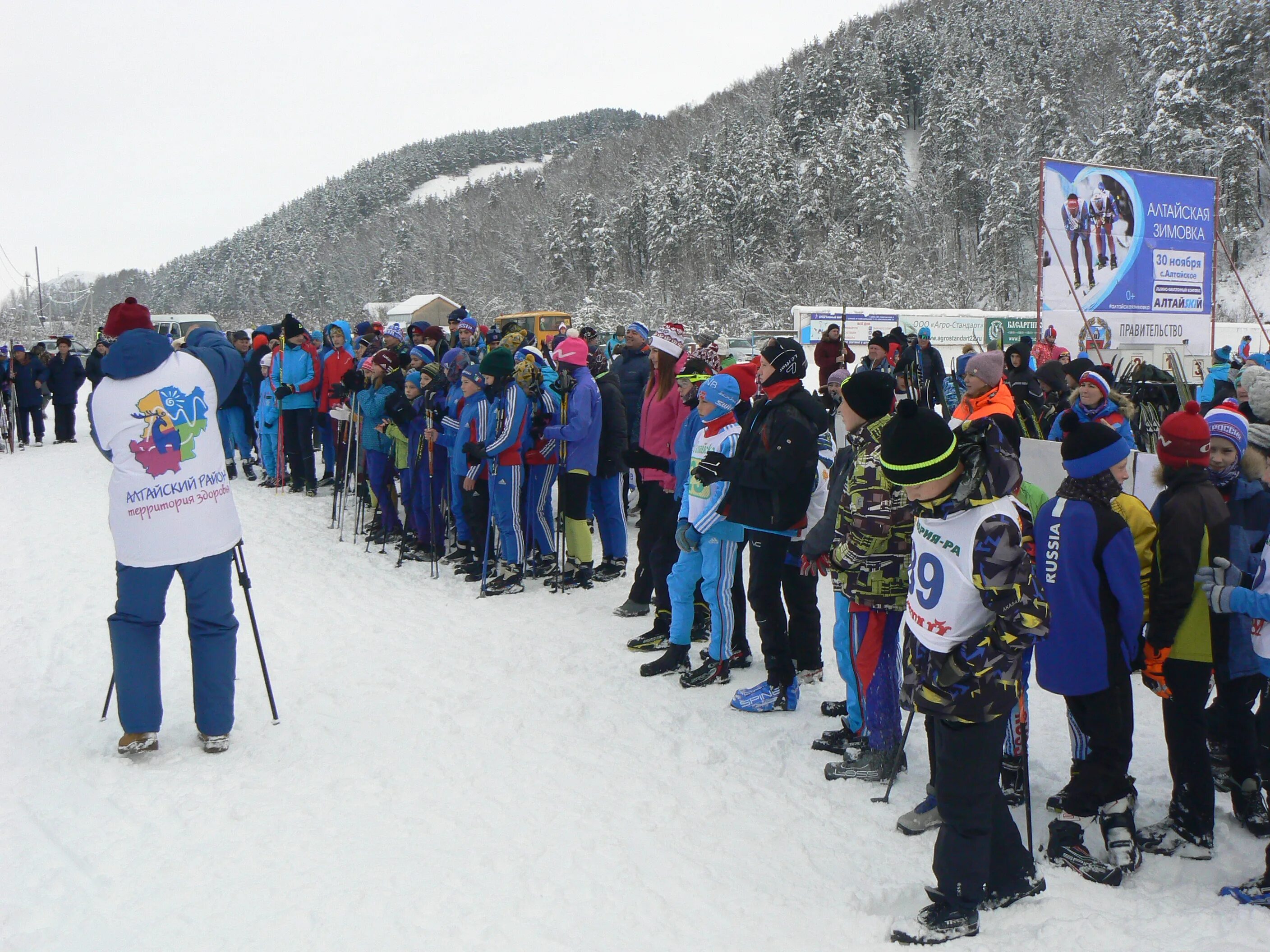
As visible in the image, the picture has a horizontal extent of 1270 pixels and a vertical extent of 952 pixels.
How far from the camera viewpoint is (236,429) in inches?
528

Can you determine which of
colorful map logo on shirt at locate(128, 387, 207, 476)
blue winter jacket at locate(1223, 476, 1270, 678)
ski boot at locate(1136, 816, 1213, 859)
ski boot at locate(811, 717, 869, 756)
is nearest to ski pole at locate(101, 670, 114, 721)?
colorful map logo on shirt at locate(128, 387, 207, 476)

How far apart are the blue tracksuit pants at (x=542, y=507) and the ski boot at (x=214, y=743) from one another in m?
4.05

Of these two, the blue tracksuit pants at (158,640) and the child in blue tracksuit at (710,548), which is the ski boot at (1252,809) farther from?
the blue tracksuit pants at (158,640)

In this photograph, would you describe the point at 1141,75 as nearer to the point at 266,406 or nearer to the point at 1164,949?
the point at 266,406

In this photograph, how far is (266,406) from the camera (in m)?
12.6

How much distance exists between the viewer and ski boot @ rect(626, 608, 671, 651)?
21.1 ft

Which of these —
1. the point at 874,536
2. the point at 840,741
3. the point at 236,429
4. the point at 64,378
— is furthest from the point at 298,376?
the point at 874,536

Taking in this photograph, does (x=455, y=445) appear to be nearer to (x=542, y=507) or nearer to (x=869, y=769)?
(x=542, y=507)

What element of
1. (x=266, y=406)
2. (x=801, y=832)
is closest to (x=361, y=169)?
(x=266, y=406)

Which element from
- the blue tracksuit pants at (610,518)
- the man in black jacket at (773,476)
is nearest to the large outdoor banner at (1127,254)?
the blue tracksuit pants at (610,518)

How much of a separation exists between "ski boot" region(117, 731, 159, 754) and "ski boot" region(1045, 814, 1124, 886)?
4.25m

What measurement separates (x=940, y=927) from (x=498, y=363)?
19.2ft

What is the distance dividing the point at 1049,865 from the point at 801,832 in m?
0.99

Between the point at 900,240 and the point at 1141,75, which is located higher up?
the point at 1141,75
